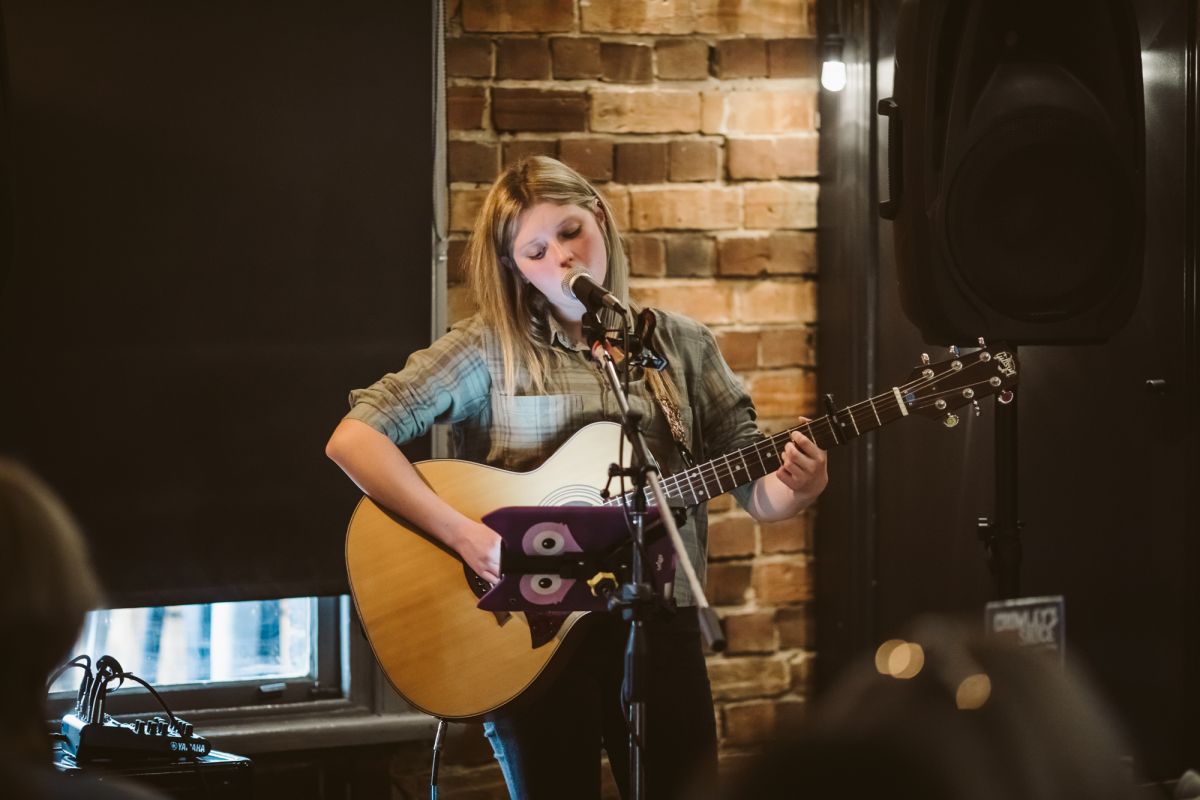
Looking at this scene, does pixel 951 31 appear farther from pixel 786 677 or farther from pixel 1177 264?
pixel 786 677

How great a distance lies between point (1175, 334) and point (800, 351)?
890 mm

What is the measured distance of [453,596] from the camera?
7.13 ft

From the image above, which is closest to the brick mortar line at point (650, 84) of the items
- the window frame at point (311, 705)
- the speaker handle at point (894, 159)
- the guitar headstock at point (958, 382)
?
the speaker handle at point (894, 159)

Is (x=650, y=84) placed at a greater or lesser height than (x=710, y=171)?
greater

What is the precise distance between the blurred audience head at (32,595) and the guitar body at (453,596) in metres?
1.16

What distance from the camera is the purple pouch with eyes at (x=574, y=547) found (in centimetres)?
178

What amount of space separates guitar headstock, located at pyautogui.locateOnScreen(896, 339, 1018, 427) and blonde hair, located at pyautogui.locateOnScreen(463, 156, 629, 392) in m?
0.54

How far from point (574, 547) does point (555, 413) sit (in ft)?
1.40

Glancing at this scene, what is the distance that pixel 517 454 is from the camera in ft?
7.22

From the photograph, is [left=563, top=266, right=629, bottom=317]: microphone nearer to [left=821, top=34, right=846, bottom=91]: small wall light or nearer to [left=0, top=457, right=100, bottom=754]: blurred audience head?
[left=0, top=457, right=100, bottom=754]: blurred audience head

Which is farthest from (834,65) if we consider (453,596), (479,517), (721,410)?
(453,596)

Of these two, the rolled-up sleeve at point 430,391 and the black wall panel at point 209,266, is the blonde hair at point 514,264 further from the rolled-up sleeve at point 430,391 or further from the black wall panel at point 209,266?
the black wall panel at point 209,266

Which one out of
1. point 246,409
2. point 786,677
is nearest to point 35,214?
point 246,409

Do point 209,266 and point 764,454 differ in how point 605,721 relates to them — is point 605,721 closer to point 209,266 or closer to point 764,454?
point 764,454
